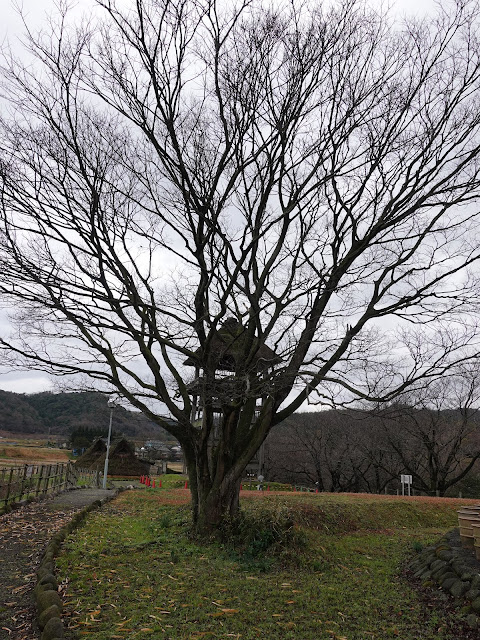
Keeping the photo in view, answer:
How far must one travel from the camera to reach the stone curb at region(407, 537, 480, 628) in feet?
18.7

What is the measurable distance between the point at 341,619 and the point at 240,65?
7.28 metres

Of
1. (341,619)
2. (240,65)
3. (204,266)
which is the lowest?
(341,619)

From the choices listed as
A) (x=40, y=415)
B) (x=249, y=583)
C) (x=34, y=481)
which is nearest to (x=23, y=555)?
(x=249, y=583)

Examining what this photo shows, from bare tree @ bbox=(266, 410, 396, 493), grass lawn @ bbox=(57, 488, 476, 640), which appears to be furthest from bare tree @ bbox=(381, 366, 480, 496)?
grass lawn @ bbox=(57, 488, 476, 640)

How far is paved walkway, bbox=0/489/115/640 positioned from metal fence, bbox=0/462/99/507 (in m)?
0.67

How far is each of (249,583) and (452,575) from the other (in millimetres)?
2907

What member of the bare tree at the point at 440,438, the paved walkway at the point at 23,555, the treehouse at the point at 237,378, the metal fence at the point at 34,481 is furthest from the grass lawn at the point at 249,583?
the bare tree at the point at 440,438

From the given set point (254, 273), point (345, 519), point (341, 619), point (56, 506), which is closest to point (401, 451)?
point (345, 519)

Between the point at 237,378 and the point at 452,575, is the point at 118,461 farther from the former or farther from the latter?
the point at 452,575

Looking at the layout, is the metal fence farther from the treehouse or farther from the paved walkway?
the treehouse

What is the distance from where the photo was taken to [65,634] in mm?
4242

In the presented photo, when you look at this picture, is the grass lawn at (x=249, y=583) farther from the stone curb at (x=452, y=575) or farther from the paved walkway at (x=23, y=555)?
the paved walkway at (x=23, y=555)

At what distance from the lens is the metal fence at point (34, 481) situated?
1239 centimetres

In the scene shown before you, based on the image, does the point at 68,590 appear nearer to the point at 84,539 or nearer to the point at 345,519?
the point at 84,539
